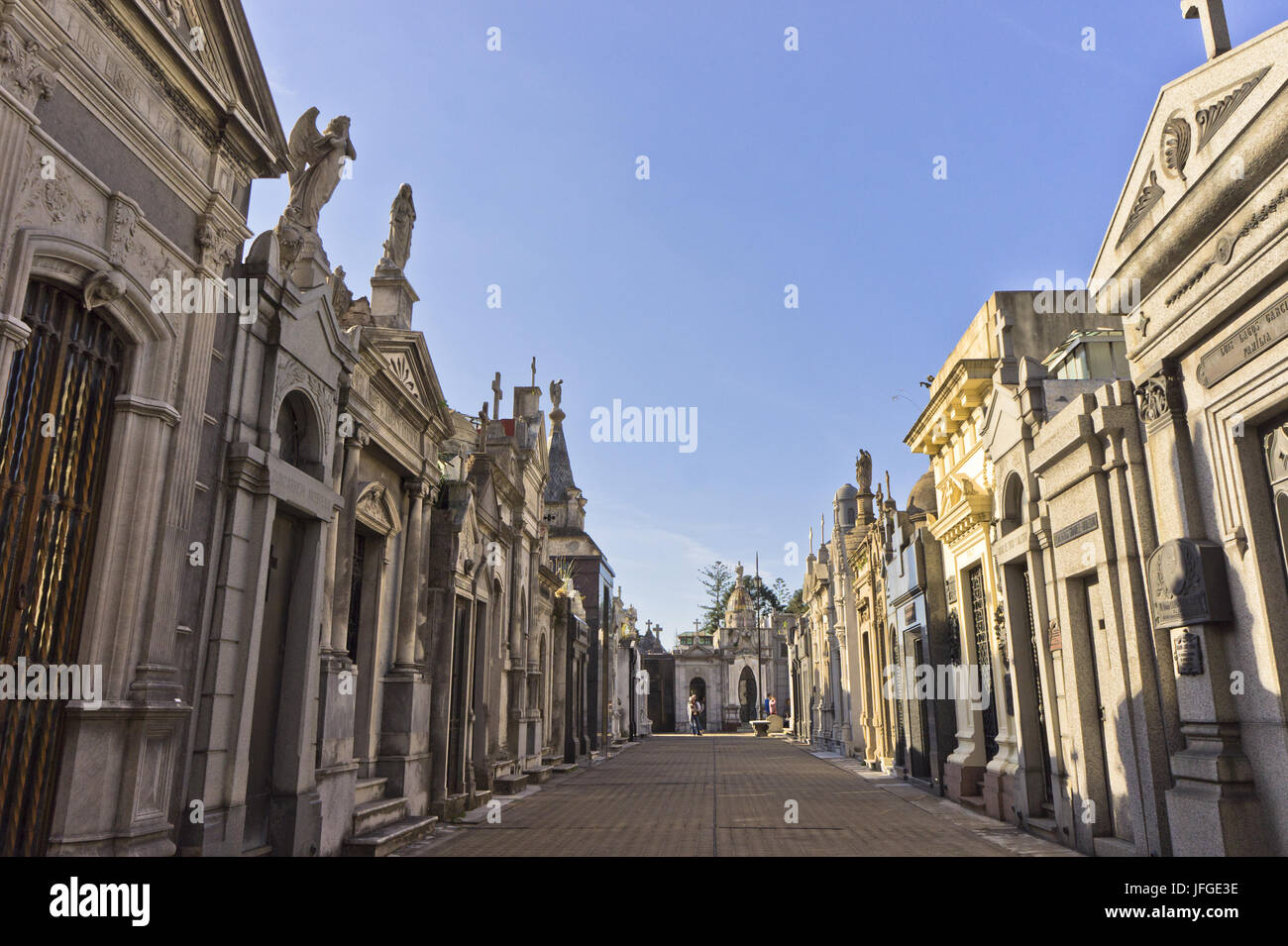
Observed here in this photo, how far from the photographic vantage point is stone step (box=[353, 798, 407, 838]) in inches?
387

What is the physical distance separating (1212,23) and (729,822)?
11284 mm

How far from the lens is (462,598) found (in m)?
14.2

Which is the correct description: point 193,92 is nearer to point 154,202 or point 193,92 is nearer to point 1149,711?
point 154,202

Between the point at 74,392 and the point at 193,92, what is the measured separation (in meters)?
2.85

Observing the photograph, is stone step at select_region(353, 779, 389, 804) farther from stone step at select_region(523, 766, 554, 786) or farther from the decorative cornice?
the decorative cornice

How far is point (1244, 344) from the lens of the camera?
647 centimetres

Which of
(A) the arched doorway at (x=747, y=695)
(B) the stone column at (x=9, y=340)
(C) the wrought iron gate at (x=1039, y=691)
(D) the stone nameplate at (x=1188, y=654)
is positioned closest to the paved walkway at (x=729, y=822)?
(C) the wrought iron gate at (x=1039, y=691)

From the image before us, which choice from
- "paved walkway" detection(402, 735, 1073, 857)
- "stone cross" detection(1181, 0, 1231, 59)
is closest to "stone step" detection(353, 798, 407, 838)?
"paved walkway" detection(402, 735, 1073, 857)

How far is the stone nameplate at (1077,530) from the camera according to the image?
8695 millimetres

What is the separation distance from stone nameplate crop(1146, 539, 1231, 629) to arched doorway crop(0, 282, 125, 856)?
8757mm

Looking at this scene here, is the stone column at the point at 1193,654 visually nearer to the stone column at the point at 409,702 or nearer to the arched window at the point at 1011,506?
the arched window at the point at 1011,506

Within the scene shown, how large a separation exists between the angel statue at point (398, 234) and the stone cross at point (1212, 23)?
33.5 feet

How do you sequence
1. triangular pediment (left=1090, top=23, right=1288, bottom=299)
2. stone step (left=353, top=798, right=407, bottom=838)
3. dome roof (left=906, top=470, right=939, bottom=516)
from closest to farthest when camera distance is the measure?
triangular pediment (left=1090, top=23, right=1288, bottom=299) < stone step (left=353, top=798, right=407, bottom=838) < dome roof (left=906, top=470, right=939, bottom=516)
